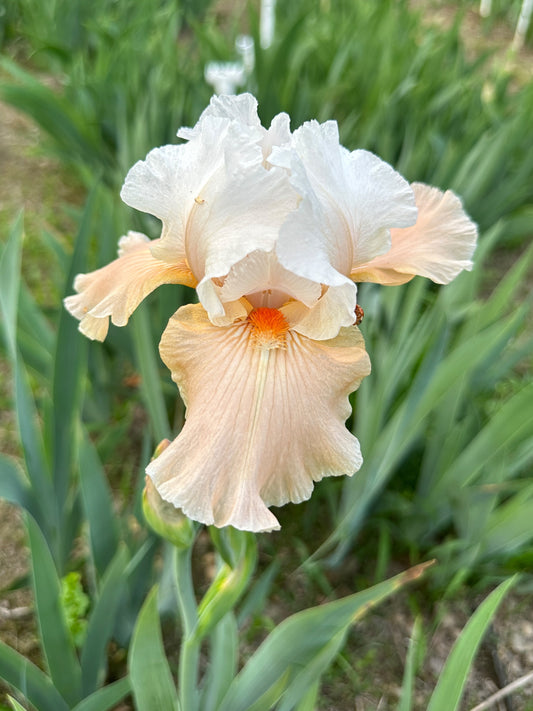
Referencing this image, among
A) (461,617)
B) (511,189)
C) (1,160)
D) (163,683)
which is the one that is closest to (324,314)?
(163,683)

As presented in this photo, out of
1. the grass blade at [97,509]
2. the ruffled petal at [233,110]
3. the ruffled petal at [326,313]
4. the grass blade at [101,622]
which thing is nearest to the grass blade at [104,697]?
the grass blade at [101,622]

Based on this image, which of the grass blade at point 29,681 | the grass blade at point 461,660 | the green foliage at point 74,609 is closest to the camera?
the grass blade at point 461,660

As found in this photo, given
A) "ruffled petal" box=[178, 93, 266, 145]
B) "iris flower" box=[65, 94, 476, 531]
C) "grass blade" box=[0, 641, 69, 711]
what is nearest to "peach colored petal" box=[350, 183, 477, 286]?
"iris flower" box=[65, 94, 476, 531]

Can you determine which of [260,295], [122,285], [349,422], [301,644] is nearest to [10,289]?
[122,285]

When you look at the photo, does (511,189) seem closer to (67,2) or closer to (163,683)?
(163,683)

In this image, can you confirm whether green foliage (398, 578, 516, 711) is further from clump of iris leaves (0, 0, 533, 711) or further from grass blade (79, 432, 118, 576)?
grass blade (79, 432, 118, 576)

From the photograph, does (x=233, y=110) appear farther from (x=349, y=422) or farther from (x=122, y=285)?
(x=349, y=422)

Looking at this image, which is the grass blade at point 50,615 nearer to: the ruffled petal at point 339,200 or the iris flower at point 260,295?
the iris flower at point 260,295
